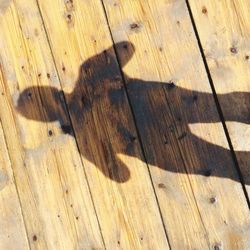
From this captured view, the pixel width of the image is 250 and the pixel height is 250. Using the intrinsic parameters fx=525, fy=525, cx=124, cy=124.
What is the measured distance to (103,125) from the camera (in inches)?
97.2

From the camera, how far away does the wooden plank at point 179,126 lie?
2330 mm

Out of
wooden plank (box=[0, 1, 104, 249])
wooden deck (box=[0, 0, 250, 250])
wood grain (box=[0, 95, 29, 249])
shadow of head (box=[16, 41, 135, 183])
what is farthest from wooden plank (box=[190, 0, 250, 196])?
wood grain (box=[0, 95, 29, 249])

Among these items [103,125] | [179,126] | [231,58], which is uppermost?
[231,58]

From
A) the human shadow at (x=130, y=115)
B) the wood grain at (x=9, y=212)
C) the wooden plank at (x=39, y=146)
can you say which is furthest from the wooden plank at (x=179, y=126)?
the wood grain at (x=9, y=212)

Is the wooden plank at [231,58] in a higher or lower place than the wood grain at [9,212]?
higher

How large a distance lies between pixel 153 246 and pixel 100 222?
0.26 m

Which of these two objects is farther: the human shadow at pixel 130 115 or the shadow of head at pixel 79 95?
the shadow of head at pixel 79 95

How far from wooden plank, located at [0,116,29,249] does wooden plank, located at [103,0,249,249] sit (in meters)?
0.66

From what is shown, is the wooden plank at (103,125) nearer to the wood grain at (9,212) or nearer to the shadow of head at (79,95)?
the shadow of head at (79,95)

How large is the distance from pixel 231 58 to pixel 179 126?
1.30 feet

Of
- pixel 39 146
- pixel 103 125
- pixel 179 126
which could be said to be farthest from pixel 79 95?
pixel 179 126

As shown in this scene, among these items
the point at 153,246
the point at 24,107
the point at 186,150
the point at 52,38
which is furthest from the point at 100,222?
the point at 52,38

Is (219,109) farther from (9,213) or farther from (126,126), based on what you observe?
(9,213)

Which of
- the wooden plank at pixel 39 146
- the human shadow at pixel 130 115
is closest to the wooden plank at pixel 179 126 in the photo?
the human shadow at pixel 130 115
